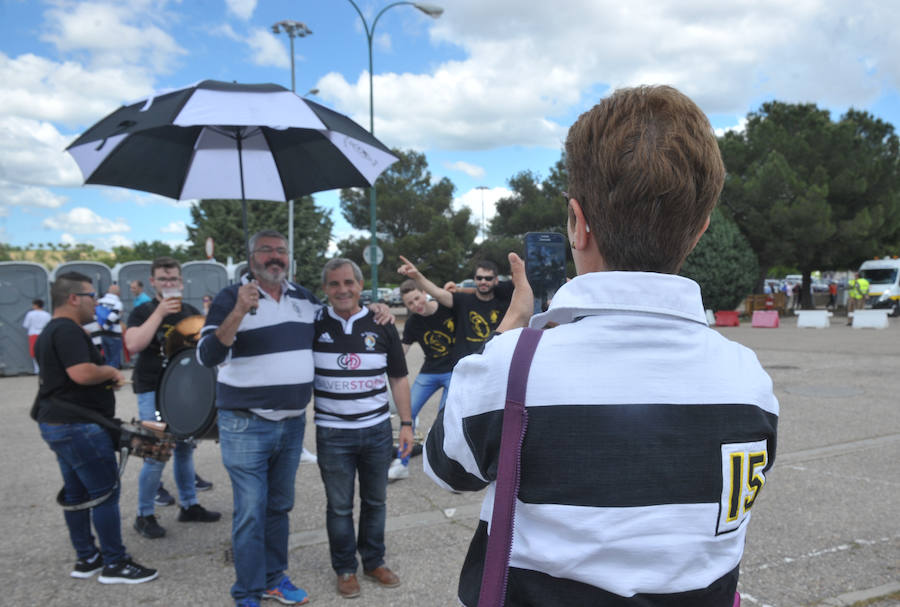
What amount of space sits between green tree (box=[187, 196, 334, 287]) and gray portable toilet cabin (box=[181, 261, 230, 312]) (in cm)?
1713

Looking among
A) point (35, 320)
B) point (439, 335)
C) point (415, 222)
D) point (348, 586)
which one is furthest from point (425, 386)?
point (415, 222)

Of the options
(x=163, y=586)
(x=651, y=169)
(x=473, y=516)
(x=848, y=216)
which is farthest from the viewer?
(x=848, y=216)

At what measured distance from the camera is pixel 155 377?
191 inches

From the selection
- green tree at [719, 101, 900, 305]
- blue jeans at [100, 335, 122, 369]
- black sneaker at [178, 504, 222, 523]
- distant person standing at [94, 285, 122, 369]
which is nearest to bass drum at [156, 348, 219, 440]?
black sneaker at [178, 504, 222, 523]

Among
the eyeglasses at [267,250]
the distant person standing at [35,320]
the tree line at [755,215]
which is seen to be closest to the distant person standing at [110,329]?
the distant person standing at [35,320]

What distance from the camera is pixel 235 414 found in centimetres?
339

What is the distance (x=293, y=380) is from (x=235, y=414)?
0.35 meters

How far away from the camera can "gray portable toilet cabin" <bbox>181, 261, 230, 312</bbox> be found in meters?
16.0

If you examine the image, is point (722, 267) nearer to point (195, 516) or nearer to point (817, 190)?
point (817, 190)

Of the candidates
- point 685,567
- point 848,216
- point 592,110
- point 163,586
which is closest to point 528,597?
point 685,567

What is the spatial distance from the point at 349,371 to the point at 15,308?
1324 centimetres

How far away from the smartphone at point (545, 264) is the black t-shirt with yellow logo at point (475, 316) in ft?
14.4

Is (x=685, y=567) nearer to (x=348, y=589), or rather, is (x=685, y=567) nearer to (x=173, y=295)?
(x=348, y=589)

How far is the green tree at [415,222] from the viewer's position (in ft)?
113
